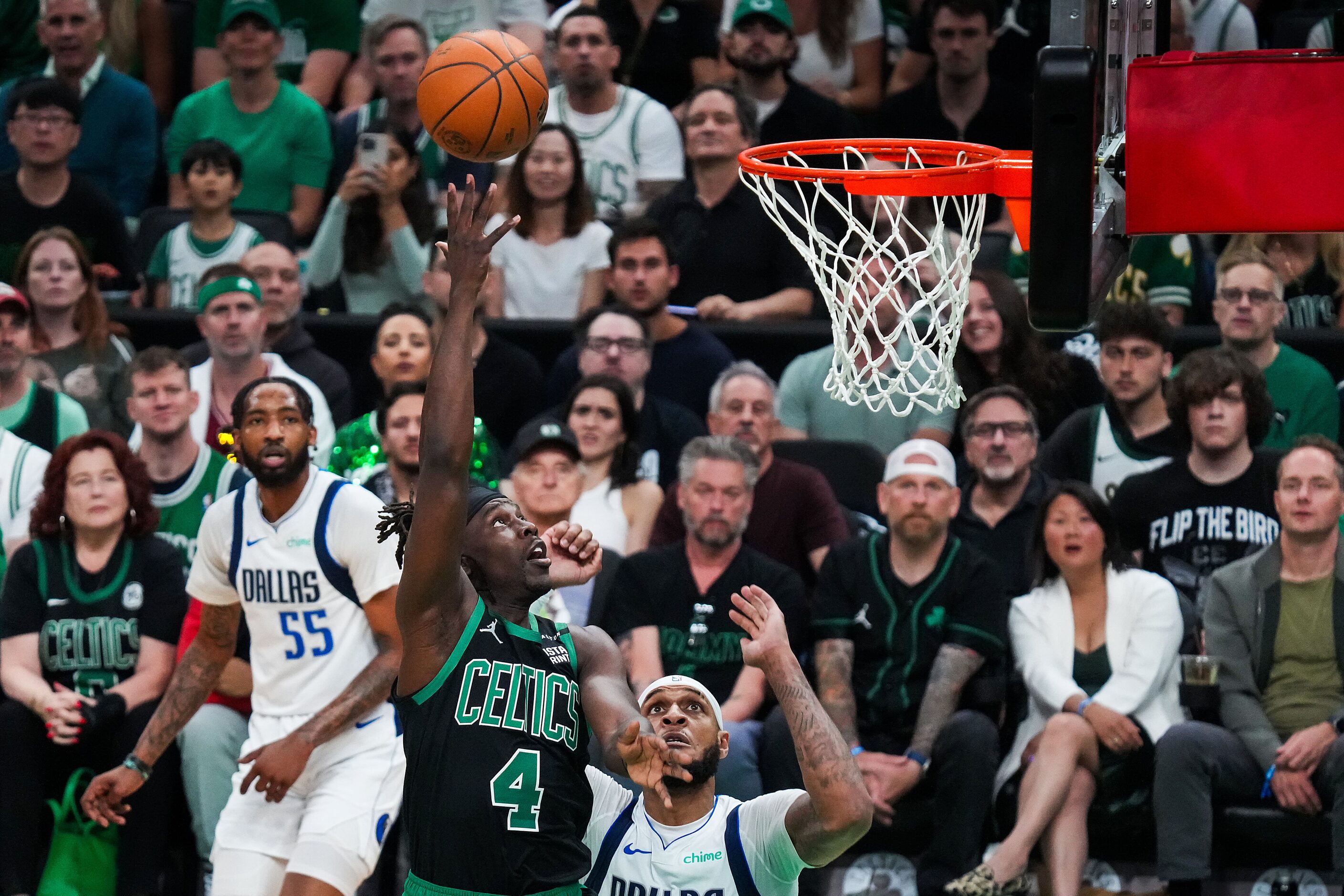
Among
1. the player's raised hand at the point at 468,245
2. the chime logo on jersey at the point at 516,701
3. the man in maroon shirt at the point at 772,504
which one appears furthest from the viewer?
the man in maroon shirt at the point at 772,504

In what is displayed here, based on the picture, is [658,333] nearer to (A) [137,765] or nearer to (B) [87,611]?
(B) [87,611]

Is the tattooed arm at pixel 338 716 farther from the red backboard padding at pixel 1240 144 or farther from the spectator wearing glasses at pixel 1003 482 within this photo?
the red backboard padding at pixel 1240 144

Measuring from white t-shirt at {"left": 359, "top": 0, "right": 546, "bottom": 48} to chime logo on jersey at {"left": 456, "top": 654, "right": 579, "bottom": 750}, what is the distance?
660 centimetres

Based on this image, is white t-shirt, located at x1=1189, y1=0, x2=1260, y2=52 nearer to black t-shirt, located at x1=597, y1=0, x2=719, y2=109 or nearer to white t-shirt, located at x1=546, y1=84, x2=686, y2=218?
black t-shirt, located at x1=597, y1=0, x2=719, y2=109

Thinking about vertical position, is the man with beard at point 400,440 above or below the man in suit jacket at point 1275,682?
above

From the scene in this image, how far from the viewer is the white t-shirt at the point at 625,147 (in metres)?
9.81

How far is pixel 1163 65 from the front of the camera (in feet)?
14.5

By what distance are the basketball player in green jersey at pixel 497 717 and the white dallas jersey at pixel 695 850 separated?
1.10 ft

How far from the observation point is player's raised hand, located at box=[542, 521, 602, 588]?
16.3ft

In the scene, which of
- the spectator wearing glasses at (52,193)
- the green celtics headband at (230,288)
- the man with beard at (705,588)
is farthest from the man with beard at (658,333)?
the spectator wearing glasses at (52,193)

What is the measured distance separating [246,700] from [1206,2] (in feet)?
20.3

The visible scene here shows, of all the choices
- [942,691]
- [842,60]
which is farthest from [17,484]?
[842,60]

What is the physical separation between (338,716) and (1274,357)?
4.50 metres

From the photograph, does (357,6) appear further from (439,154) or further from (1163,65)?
(1163,65)
